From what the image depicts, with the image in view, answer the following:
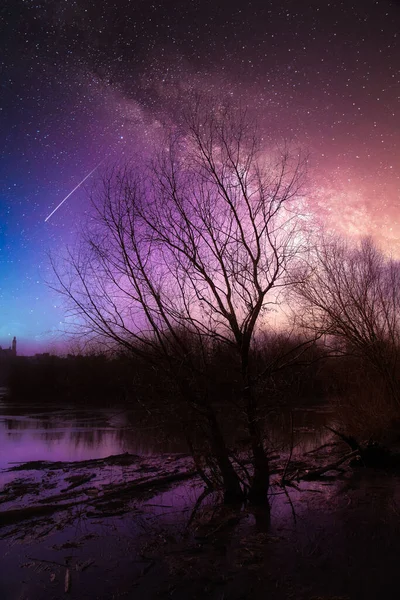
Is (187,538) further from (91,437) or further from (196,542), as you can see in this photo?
(91,437)

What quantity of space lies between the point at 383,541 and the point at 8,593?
5228 mm

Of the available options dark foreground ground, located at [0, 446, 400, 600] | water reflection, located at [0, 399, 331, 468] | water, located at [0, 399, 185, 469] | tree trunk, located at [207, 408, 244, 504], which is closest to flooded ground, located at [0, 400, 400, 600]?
dark foreground ground, located at [0, 446, 400, 600]

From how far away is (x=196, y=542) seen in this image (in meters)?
7.25

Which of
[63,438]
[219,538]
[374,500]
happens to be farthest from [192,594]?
[63,438]

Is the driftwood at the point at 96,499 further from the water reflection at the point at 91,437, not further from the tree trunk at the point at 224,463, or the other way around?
the tree trunk at the point at 224,463

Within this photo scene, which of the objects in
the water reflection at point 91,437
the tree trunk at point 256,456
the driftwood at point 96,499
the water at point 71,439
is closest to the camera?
the tree trunk at point 256,456

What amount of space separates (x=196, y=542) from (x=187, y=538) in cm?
29

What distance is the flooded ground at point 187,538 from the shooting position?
5.59m

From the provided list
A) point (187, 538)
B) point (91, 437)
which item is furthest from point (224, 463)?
point (91, 437)

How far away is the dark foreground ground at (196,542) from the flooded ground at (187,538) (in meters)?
0.02

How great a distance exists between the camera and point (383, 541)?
22.3 feet

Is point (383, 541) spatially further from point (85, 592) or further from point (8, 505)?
point (8, 505)

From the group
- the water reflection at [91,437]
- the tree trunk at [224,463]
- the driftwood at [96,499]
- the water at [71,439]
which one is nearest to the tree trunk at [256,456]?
the tree trunk at [224,463]

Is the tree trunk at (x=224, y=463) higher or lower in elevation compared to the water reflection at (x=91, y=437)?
higher
